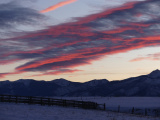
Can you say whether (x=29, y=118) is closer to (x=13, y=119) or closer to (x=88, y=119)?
(x=13, y=119)

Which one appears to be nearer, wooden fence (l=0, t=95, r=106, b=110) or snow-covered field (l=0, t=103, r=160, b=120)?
snow-covered field (l=0, t=103, r=160, b=120)

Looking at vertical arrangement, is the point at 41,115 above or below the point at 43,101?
below

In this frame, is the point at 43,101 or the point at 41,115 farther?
the point at 43,101

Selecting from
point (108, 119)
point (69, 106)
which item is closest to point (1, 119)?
point (108, 119)

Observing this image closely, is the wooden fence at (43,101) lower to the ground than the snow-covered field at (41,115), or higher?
higher

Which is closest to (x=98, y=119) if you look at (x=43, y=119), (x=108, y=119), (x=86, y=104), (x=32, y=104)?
(x=108, y=119)

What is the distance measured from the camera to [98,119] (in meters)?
36.7

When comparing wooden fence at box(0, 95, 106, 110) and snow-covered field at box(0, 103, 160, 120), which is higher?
wooden fence at box(0, 95, 106, 110)

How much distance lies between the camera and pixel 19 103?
50938 millimetres

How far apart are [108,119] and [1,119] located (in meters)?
14.5

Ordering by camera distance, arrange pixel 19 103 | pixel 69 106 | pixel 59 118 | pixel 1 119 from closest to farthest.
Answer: pixel 1 119
pixel 59 118
pixel 19 103
pixel 69 106

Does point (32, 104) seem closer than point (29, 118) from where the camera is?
No

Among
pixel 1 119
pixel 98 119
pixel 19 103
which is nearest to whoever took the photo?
pixel 1 119

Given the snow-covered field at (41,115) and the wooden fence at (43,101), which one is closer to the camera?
the snow-covered field at (41,115)
